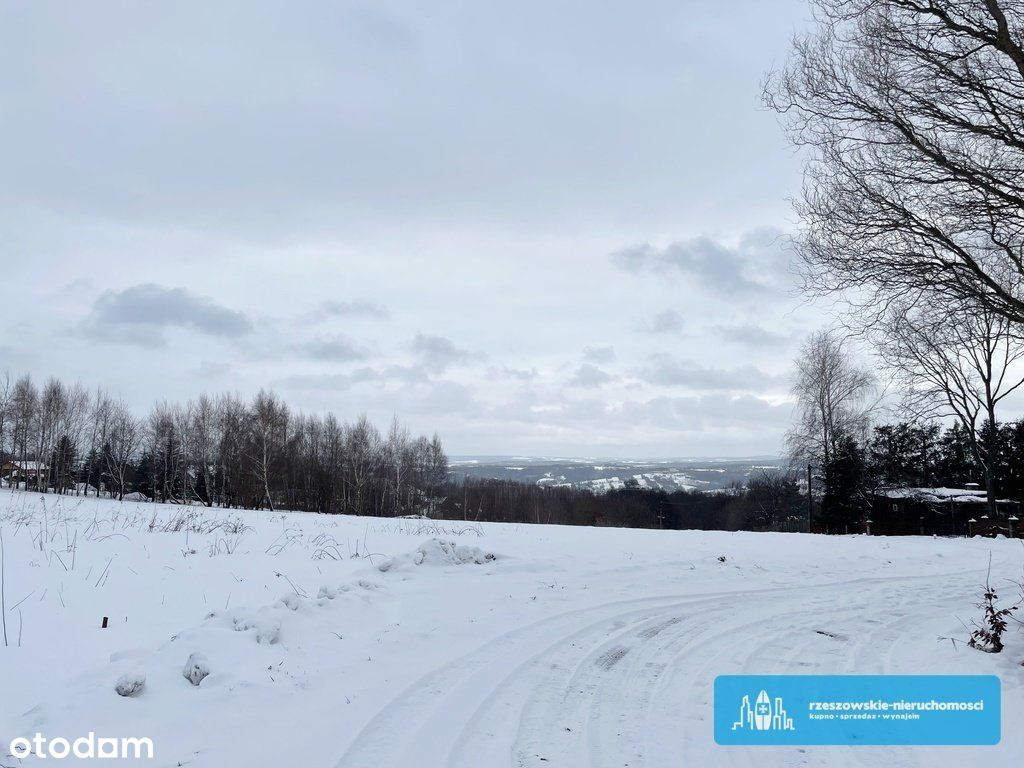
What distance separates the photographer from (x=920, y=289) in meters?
7.07

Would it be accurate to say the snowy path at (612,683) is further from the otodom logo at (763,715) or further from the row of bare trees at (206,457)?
the row of bare trees at (206,457)

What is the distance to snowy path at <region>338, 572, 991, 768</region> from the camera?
364 cm

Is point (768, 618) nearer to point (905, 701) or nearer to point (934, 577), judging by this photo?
point (905, 701)

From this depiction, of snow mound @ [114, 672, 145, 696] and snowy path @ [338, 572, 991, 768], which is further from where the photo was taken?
snow mound @ [114, 672, 145, 696]

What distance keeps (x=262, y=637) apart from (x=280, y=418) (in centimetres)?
5526

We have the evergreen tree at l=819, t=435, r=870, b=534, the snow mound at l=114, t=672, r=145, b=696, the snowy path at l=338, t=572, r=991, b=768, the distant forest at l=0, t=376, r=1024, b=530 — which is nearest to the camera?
the snowy path at l=338, t=572, r=991, b=768

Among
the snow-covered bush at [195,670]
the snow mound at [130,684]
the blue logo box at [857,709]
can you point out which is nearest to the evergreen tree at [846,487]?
the blue logo box at [857,709]

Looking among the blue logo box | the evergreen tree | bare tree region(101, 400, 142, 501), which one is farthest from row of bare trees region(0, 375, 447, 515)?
the blue logo box

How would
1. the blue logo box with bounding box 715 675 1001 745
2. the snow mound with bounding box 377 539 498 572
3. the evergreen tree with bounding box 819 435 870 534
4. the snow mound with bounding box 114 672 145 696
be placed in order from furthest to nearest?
the evergreen tree with bounding box 819 435 870 534, the snow mound with bounding box 377 539 498 572, the blue logo box with bounding box 715 675 1001 745, the snow mound with bounding box 114 672 145 696

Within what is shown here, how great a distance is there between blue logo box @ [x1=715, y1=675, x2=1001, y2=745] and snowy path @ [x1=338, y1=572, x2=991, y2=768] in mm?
192

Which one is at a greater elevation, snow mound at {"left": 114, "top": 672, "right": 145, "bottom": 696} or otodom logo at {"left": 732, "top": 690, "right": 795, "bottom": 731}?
snow mound at {"left": 114, "top": 672, "right": 145, "bottom": 696}

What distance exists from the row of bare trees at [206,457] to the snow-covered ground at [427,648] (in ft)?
148

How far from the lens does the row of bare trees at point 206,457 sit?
183 ft

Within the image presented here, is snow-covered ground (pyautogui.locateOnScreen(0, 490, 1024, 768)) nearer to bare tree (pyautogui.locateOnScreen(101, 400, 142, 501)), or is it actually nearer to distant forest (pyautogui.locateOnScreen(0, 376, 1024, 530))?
distant forest (pyautogui.locateOnScreen(0, 376, 1024, 530))
